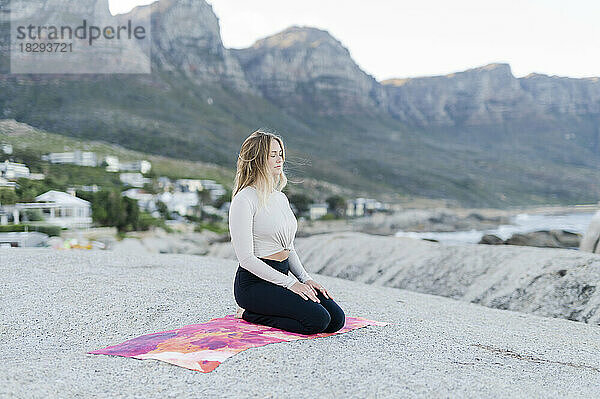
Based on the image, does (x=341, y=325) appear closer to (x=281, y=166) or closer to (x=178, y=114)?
(x=281, y=166)

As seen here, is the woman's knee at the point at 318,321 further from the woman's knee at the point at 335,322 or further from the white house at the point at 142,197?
the white house at the point at 142,197

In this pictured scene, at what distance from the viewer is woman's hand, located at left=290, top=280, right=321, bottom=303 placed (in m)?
3.79

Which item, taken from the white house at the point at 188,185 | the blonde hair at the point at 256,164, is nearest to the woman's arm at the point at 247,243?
the blonde hair at the point at 256,164

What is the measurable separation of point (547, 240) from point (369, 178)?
1689 inches

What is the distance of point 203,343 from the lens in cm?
359

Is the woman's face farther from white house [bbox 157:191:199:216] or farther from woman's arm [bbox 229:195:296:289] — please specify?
white house [bbox 157:191:199:216]

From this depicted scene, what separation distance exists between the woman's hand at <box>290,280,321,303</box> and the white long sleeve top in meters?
0.04

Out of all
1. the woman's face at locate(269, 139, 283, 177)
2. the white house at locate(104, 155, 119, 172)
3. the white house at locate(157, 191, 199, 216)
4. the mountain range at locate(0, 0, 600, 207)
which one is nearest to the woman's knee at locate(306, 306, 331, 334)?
the woman's face at locate(269, 139, 283, 177)

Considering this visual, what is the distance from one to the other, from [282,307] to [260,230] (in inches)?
21.2

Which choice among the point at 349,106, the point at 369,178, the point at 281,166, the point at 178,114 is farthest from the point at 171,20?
the point at 281,166

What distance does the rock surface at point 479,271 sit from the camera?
266 inches

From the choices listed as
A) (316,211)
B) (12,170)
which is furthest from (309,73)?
(12,170)

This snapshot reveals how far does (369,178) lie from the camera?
189 feet

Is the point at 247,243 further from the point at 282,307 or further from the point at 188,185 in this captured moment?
the point at 188,185
